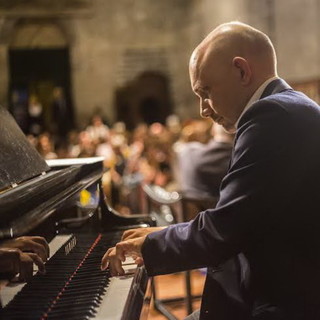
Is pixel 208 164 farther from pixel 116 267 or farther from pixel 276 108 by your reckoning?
pixel 276 108

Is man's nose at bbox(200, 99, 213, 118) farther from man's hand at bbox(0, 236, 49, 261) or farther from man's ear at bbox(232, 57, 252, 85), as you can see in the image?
man's hand at bbox(0, 236, 49, 261)

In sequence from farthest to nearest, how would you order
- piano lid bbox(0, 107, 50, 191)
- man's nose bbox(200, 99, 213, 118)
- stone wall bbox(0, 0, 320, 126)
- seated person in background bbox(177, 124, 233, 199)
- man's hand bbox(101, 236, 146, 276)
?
1. stone wall bbox(0, 0, 320, 126)
2. seated person in background bbox(177, 124, 233, 199)
3. piano lid bbox(0, 107, 50, 191)
4. man's nose bbox(200, 99, 213, 118)
5. man's hand bbox(101, 236, 146, 276)

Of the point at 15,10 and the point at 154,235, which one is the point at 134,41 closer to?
the point at 15,10

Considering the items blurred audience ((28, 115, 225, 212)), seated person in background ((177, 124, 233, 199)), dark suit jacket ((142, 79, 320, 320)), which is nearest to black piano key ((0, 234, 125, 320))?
dark suit jacket ((142, 79, 320, 320))

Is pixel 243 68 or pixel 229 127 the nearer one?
pixel 243 68

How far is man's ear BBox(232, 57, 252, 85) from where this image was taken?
1.77 m

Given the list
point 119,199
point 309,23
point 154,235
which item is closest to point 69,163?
point 154,235

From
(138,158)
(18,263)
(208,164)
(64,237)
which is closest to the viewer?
(18,263)

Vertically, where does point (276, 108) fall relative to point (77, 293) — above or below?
above

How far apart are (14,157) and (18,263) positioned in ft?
2.40

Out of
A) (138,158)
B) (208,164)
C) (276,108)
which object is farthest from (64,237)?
(138,158)

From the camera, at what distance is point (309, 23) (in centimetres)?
1213

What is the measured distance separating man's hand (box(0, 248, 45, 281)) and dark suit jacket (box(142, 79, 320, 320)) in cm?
33

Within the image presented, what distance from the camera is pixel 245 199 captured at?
5.20 ft
